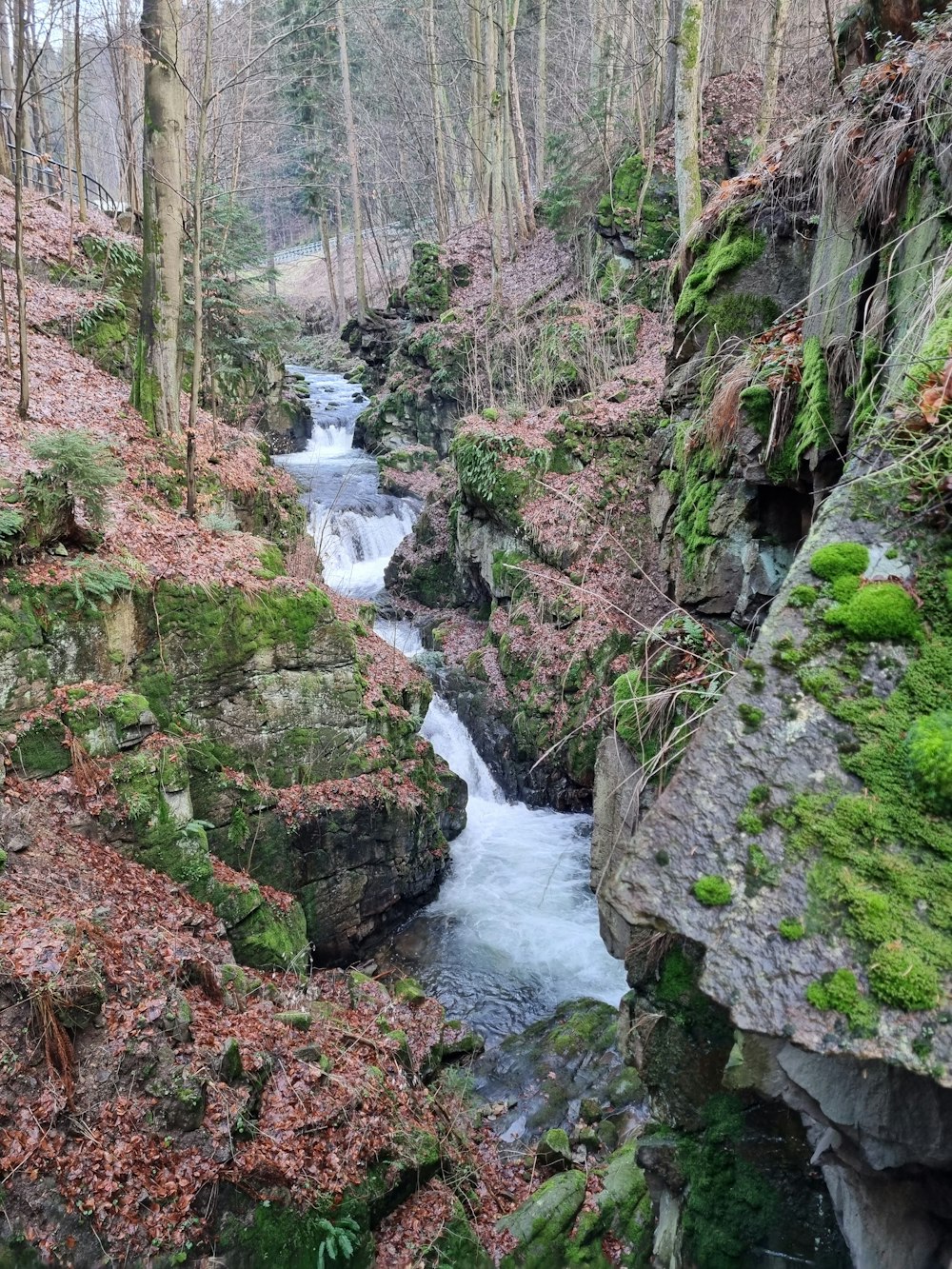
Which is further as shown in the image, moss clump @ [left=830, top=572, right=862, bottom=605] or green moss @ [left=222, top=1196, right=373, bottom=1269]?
green moss @ [left=222, top=1196, right=373, bottom=1269]

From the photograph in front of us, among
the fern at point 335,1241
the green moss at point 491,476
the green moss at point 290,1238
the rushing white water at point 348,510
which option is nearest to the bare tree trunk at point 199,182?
the rushing white water at point 348,510

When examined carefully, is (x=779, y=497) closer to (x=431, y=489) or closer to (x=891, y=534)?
(x=891, y=534)

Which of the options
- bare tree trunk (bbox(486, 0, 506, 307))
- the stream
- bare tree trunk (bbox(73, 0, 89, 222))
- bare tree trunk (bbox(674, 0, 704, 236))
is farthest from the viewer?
bare tree trunk (bbox(486, 0, 506, 307))

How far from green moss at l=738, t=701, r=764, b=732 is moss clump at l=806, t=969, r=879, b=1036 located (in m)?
0.72

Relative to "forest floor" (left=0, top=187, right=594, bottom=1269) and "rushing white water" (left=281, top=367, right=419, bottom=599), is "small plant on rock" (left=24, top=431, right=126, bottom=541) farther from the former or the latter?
"rushing white water" (left=281, top=367, right=419, bottom=599)

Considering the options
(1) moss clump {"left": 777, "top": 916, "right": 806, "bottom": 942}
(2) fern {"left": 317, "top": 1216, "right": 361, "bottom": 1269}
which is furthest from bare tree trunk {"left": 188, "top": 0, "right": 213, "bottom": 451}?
(1) moss clump {"left": 777, "top": 916, "right": 806, "bottom": 942}

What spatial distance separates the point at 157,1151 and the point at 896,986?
3990 millimetres

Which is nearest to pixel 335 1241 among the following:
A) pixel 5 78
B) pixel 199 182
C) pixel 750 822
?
pixel 750 822

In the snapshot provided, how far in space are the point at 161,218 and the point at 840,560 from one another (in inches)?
367

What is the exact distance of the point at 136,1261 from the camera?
358cm

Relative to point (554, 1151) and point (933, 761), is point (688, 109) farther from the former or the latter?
point (554, 1151)

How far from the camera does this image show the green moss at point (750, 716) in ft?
7.59

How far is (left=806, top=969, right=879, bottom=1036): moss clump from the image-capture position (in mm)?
1889

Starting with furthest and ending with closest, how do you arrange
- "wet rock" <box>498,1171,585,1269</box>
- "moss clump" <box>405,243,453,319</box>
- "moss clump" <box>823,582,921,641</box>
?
1. "moss clump" <box>405,243,453,319</box>
2. "wet rock" <box>498,1171,585,1269</box>
3. "moss clump" <box>823,582,921,641</box>
